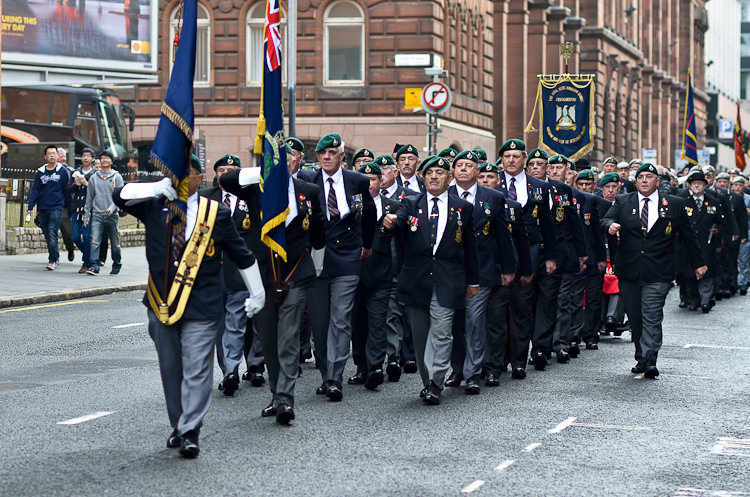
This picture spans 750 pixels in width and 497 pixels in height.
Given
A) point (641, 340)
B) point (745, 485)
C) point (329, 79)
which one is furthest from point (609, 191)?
point (329, 79)

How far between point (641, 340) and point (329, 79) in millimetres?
29664

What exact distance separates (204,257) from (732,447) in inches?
136

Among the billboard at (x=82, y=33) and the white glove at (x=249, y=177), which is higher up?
the billboard at (x=82, y=33)

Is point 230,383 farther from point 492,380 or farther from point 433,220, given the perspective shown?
point 492,380

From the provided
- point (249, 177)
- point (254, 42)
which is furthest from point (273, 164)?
point (254, 42)

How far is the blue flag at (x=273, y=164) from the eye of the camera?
9.12m

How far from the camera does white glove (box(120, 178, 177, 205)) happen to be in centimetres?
788

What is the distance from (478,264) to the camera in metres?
10.6

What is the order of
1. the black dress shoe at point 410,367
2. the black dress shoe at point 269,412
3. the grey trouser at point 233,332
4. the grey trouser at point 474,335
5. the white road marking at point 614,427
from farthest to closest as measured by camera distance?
the black dress shoe at point 410,367
the grey trouser at point 474,335
the grey trouser at point 233,332
the black dress shoe at point 269,412
the white road marking at point 614,427

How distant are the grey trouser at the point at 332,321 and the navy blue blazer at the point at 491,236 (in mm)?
1115

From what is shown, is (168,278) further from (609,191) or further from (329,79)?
(329,79)

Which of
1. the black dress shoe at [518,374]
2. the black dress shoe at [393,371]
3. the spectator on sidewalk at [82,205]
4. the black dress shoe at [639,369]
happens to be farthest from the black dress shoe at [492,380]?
the spectator on sidewalk at [82,205]

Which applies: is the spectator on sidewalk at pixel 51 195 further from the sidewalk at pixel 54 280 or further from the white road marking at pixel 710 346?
the white road marking at pixel 710 346

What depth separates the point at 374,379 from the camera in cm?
1077
